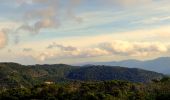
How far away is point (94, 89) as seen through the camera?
593 feet

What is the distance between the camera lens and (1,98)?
575 ft

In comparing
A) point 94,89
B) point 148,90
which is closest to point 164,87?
point 148,90

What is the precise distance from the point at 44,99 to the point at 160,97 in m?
52.3

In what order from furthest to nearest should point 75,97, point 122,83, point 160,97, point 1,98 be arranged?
1. point 122,83
2. point 1,98
3. point 75,97
4. point 160,97

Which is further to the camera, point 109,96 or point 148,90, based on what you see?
point 148,90

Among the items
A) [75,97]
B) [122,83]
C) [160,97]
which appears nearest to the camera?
[160,97]

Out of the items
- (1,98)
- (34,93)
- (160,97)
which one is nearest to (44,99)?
(34,93)

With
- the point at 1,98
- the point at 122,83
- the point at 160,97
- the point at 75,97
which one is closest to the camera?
the point at 160,97

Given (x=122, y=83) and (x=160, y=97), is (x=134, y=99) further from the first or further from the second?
(x=122, y=83)

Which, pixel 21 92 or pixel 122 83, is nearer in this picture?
pixel 21 92

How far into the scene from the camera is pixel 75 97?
164 m

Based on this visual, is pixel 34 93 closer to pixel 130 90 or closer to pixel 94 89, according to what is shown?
pixel 94 89

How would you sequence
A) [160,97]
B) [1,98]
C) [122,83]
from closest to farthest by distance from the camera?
1. [160,97]
2. [1,98]
3. [122,83]

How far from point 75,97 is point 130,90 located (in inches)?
1255
